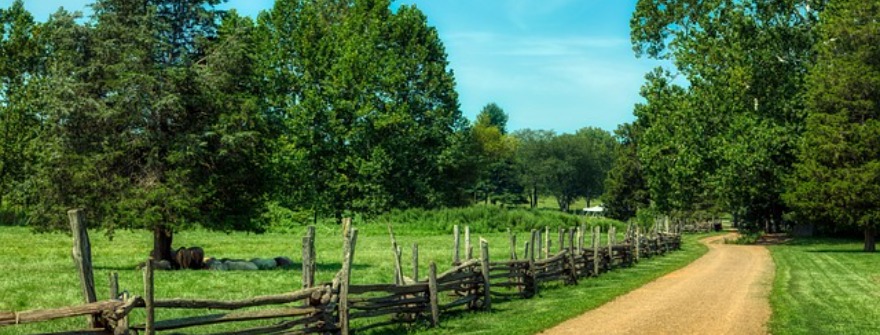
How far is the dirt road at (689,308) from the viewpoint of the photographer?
16.7 meters

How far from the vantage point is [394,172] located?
64688 mm

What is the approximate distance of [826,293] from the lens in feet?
80.5

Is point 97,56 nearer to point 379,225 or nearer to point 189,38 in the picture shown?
point 189,38

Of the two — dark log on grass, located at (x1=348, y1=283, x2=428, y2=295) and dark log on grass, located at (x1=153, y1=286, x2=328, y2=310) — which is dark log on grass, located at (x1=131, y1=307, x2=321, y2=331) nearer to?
dark log on grass, located at (x1=153, y1=286, x2=328, y2=310)

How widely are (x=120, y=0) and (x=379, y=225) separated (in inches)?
1260

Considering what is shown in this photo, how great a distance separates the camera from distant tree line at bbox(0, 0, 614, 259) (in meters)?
26.9

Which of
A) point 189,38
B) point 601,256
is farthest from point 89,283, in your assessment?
point 601,256

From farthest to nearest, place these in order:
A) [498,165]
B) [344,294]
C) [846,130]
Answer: [498,165] < [846,130] < [344,294]

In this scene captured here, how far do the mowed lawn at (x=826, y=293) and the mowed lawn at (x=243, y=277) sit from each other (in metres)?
4.22

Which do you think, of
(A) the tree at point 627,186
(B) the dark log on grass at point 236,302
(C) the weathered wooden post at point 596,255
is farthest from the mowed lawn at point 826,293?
(A) the tree at point 627,186

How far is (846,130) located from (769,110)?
355 inches

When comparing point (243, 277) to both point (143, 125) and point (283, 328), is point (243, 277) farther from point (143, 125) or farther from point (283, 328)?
point (283, 328)

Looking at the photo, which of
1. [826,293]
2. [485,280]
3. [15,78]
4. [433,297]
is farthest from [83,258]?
[15,78]

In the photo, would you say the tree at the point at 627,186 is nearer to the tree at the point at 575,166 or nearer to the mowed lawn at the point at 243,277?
the tree at the point at 575,166
